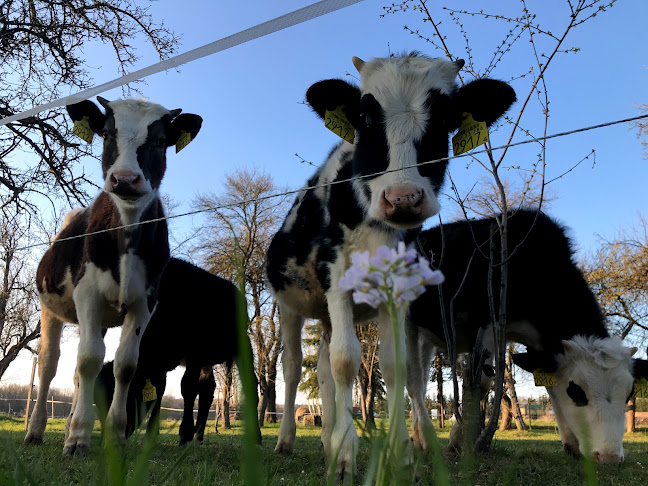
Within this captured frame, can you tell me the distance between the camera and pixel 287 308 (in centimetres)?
485

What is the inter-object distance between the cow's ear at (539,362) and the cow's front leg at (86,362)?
363cm

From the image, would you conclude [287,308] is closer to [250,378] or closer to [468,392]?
[468,392]

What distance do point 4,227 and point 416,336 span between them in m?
7.91

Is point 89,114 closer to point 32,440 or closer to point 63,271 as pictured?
point 63,271

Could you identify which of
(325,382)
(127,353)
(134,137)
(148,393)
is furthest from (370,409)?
(134,137)

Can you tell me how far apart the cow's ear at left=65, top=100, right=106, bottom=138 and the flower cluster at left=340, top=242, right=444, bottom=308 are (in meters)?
4.45

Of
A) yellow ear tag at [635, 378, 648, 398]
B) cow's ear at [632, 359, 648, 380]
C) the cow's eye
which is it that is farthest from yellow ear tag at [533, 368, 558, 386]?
yellow ear tag at [635, 378, 648, 398]

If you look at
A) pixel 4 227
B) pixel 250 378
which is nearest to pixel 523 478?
pixel 250 378

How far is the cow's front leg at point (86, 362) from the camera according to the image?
4.02 metres

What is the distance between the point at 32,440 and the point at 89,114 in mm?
2946

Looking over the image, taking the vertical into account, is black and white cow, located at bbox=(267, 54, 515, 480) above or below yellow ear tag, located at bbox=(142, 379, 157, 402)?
above

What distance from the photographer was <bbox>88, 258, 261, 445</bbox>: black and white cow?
6.83 m

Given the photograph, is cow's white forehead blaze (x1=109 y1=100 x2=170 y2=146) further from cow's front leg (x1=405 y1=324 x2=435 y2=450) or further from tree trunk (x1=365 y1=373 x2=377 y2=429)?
cow's front leg (x1=405 y1=324 x2=435 y2=450)

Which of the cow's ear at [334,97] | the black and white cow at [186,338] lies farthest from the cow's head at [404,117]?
the black and white cow at [186,338]
